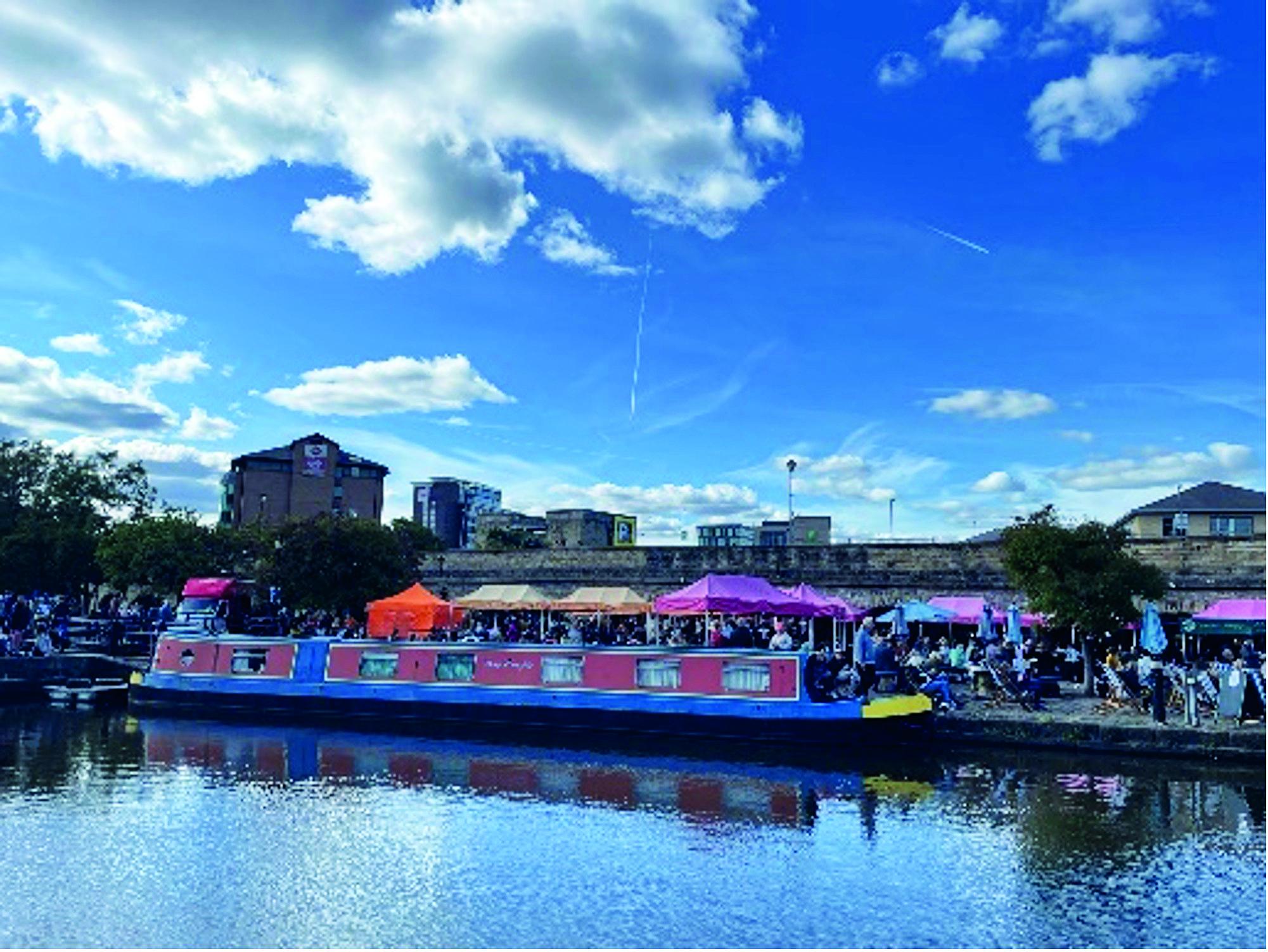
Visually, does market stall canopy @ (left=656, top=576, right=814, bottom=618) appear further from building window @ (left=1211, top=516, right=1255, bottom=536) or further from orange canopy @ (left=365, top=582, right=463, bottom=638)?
building window @ (left=1211, top=516, right=1255, bottom=536)

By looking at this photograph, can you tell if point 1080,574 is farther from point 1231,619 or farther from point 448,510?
point 448,510

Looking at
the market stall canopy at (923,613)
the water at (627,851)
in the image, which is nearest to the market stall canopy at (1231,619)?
the market stall canopy at (923,613)

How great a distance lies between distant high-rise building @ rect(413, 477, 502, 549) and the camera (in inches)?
4774

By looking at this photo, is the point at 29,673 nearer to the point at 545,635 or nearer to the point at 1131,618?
the point at 545,635

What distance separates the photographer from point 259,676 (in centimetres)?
2648

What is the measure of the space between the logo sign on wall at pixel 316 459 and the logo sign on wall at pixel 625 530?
27868mm

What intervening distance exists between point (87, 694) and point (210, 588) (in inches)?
149

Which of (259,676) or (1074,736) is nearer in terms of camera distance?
(1074,736)

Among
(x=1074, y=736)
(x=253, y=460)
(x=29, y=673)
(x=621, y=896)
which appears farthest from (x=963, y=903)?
(x=253, y=460)

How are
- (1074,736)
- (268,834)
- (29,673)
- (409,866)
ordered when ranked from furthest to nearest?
(29,673), (1074,736), (268,834), (409,866)

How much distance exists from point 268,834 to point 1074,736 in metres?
13.4

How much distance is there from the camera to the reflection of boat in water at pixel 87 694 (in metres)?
28.3

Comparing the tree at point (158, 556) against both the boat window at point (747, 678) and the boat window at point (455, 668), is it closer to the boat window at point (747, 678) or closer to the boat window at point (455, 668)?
the boat window at point (455, 668)

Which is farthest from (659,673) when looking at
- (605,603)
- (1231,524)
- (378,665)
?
(1231,524)
